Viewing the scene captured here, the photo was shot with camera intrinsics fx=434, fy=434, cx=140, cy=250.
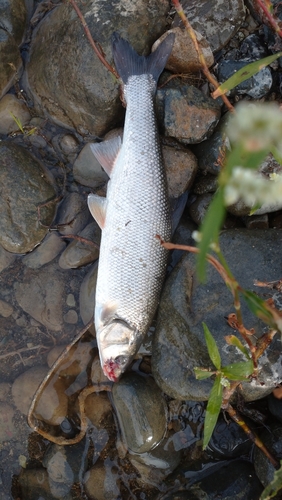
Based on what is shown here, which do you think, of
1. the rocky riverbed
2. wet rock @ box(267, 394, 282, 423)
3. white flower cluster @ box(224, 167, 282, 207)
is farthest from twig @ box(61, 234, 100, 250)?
white flower cluster @ box(224, 167, 282, 207)

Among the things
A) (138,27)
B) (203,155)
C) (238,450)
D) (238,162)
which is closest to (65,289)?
(203,155)

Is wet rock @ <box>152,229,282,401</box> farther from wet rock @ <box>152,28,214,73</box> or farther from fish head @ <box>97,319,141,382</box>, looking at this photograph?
wet rock @ <box>152,28,214,73</box>

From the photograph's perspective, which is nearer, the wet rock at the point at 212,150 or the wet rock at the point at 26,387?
the wet rock at the point at 212,150

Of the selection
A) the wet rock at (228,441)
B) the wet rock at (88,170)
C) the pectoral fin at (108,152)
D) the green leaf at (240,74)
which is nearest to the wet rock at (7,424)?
the wet rock at (228,441)

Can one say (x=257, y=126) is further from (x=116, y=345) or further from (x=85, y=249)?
(x=85, y=249)

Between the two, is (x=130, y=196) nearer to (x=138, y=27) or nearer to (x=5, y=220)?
(x=5, y=220)

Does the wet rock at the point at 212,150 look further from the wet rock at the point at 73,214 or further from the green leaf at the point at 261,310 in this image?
the green leaf at the point at 261,310
